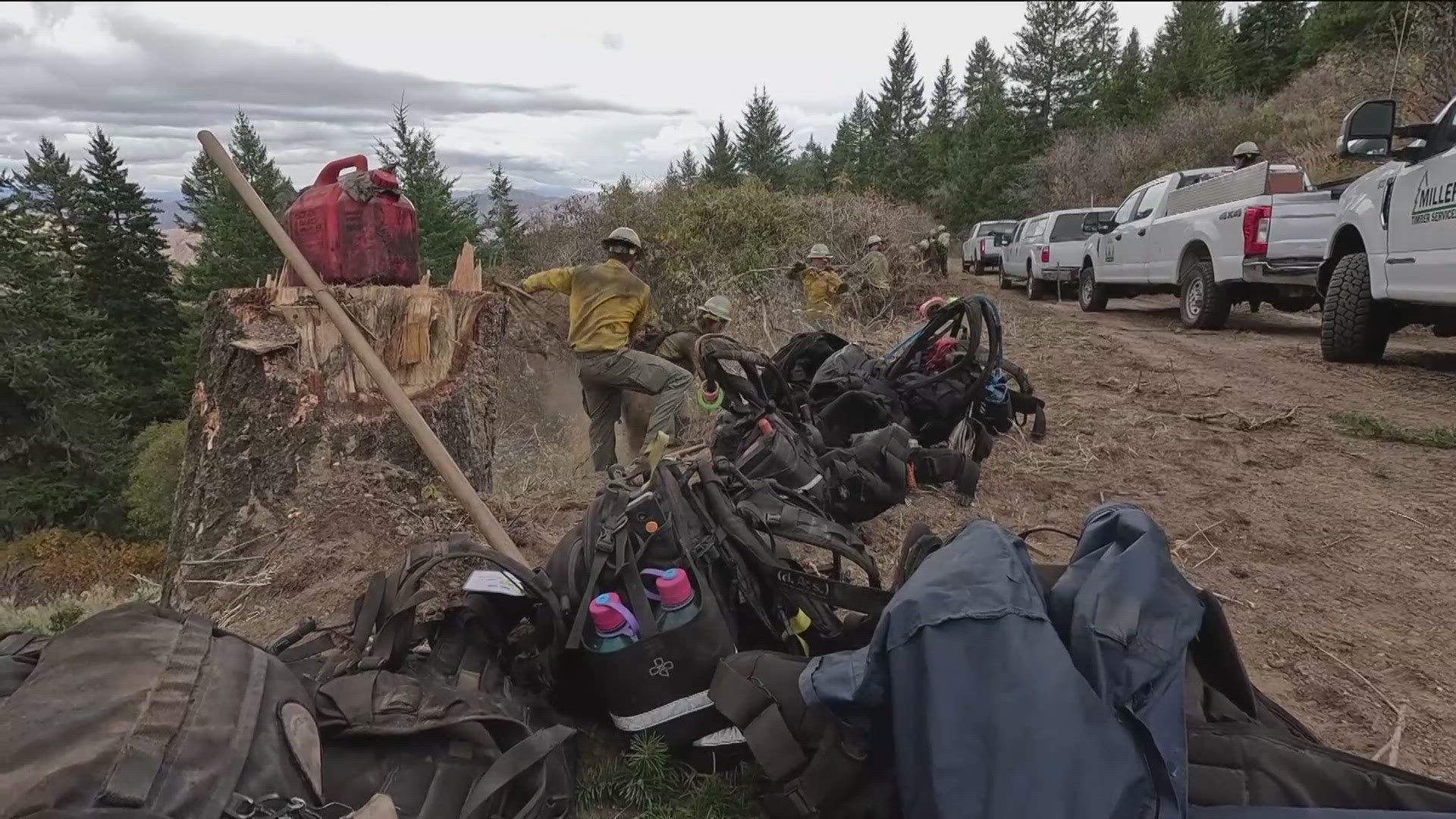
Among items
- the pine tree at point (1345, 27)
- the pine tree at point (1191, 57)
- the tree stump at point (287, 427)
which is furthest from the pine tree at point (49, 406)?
the pine tree at point (1191, 57)

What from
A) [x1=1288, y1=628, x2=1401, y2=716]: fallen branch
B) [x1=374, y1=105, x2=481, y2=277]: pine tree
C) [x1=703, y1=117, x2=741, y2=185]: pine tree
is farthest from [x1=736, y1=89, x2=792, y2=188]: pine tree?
[x1=1288, y1=628, x2=1401, y2=716]: fallen branch

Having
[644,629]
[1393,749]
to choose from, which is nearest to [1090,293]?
[1393,749]

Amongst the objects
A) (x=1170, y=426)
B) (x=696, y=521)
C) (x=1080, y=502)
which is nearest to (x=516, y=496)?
(x=696, y=521)

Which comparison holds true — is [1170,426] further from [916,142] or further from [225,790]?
[916,142]

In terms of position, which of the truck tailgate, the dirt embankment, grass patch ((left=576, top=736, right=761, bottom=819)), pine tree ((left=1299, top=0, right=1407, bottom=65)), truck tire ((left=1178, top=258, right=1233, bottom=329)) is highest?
pine tree ((left=1299, top=0, right=1407, bottom=65))

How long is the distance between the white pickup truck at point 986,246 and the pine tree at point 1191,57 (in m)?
14.1

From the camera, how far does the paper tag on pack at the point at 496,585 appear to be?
185 centimetres

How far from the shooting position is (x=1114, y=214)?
36.2 feet

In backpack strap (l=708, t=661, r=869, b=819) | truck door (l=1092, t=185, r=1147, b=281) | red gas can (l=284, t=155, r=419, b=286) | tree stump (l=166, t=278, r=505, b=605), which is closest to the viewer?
backpack strap (l=708, t=661, r=869, b=819)

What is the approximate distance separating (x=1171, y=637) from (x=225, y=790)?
1.58 metres

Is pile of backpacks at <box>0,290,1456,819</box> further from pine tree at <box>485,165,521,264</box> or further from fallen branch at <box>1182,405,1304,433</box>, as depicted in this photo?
pine tree at <box>485,165,521,264</box>

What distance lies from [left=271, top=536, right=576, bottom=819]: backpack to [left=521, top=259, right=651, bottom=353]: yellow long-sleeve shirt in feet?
14.9

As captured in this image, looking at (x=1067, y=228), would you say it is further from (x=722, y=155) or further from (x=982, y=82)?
(x=982, y=82)

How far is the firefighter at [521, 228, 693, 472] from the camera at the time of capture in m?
6.33
